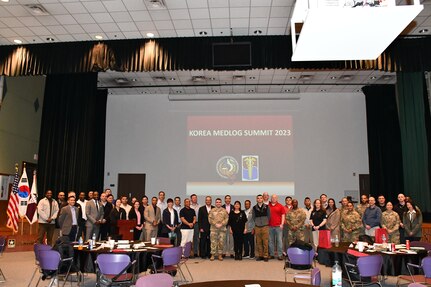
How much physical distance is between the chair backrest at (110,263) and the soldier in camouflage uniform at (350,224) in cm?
521

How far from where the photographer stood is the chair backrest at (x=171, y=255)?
559 cm

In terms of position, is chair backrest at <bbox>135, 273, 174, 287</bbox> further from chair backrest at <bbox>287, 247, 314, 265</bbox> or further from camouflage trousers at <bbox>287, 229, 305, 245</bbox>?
camouflage trousers at <bbox>287, 229, 305, 245</bbox>

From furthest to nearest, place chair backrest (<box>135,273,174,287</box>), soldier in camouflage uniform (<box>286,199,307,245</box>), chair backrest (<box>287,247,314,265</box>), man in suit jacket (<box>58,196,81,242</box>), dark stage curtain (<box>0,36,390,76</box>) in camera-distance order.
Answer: soldier in camouflage uniform (<box>286,199,307,245</box>)
dark stage curtain (<box>0,36,390,76</box>)
man in suit jacket (<box>58,196,81,242</box>)
chair backrest (<box>287,247,314,265</box>)
chair backrest (<box>135,273,174,287</box>)

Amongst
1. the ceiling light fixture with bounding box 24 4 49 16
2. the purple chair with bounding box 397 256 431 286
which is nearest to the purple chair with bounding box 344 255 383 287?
the purple chair with bounding box 397 256 431 286

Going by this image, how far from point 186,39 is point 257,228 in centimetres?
494

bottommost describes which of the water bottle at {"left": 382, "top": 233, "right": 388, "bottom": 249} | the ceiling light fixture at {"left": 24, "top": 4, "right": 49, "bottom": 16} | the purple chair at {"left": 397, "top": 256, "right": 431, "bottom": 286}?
the purple chair at {"left": 397, "top": 256, "right": 431, "bottom": 286}

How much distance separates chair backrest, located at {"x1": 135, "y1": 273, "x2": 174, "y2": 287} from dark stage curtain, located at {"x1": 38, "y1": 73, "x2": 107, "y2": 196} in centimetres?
777

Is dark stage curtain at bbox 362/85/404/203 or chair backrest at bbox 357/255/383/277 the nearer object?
chair backrest at bbox 357/255/383/277

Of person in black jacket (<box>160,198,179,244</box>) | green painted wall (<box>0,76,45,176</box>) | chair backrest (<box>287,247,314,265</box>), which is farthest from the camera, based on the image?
green painted wall (<box>0,76,45,176</box>)

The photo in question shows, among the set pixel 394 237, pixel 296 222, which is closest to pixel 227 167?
pixel 296 222

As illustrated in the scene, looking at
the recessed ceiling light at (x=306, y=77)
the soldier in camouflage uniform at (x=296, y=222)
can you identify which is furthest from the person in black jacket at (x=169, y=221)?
the recessed ceiling light at (x=306, y=77)

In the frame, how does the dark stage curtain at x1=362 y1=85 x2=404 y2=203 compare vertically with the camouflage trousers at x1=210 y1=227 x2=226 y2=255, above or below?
above

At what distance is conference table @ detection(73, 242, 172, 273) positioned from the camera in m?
5.52

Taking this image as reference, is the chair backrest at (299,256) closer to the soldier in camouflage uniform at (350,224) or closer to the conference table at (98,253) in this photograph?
the conference table at (98,253)
